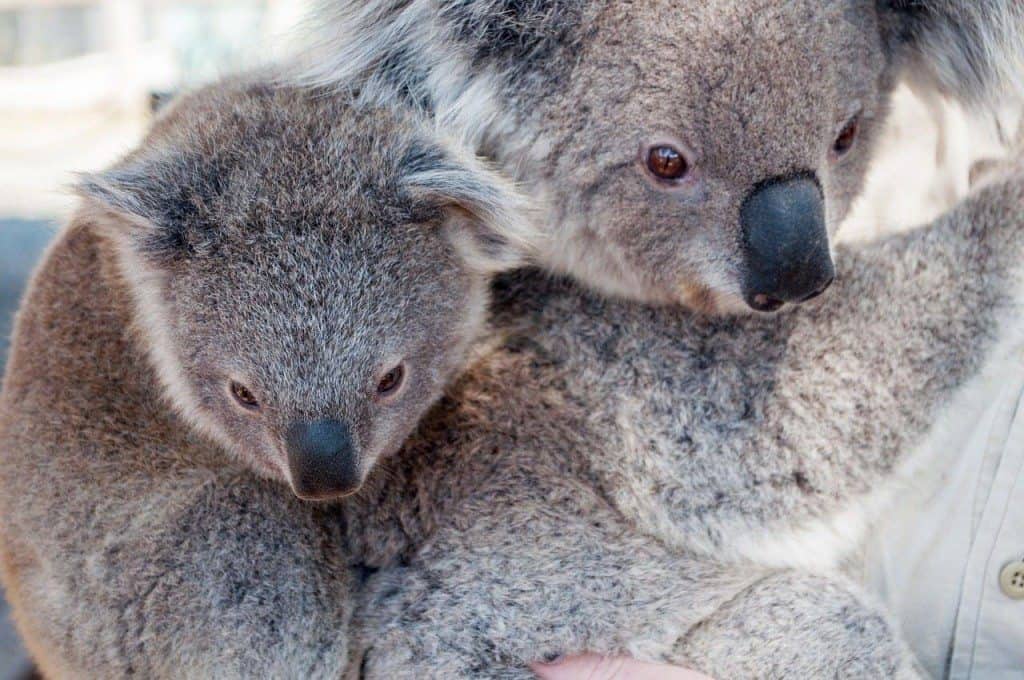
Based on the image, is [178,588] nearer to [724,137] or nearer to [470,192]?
[470,192]

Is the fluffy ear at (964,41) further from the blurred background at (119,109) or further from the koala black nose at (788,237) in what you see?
the koala black nose at (788,237)

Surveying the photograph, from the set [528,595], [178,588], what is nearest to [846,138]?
[528,595]

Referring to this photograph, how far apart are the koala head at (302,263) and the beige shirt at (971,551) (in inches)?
37.8

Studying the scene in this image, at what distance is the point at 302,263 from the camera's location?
5.93 feet

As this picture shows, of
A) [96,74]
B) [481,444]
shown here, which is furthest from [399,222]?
[96,74]

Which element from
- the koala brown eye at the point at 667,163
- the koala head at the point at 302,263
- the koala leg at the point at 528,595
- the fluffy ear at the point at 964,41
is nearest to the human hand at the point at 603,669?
the koala leg at the point at 528,595

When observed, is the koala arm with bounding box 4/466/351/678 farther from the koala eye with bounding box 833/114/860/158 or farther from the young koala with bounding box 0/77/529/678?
the koala eye with bounding box 833/114/860/158

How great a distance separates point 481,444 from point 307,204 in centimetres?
65

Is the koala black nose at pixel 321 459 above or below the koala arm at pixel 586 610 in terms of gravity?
above

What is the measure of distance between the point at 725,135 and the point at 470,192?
46 centimetres

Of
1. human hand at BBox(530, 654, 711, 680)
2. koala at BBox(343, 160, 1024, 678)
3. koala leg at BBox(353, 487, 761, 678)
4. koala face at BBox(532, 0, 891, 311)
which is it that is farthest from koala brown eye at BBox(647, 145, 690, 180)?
human hand at BBox(530, 654, 711, 680)

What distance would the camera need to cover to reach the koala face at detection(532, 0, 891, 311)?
1747 millimetres

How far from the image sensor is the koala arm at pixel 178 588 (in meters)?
1.88

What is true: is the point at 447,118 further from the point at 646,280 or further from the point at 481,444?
the point at 481,444
